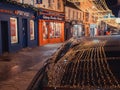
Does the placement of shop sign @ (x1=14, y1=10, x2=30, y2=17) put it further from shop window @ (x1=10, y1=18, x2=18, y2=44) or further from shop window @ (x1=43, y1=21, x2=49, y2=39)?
shop window @ (x1=43, y1=21, x2=49, y2=39)

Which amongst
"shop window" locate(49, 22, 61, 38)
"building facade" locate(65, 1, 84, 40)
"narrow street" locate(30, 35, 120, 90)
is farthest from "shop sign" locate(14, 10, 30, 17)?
"narrow street" locate(30, 35, 120, 90)

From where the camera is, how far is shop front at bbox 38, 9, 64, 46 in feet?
91.0

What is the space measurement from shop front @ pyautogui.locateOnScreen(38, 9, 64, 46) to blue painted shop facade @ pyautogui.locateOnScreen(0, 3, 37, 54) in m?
1.49

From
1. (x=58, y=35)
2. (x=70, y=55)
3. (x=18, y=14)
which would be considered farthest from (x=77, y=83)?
(x=58, y=35)

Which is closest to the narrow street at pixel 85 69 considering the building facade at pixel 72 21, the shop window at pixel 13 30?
the shop window at pixel 13 30

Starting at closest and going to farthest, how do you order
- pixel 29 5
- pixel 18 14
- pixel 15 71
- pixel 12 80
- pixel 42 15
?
pixel 12 80
pixel 15 71
pixel 18 14
pixel 29 5
pixel 42 15

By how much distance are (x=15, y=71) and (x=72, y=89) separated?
31.4 ft

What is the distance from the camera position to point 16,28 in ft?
71.9

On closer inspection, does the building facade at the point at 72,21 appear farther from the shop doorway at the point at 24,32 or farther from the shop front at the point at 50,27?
the shop doorway at the point at 24,32

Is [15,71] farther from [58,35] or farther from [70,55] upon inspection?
[58,35]

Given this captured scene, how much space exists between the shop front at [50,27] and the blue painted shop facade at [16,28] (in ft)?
4.89

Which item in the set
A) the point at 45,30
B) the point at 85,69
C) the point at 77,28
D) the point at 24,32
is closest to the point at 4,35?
the point at 24,32

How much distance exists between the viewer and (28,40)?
950 inches

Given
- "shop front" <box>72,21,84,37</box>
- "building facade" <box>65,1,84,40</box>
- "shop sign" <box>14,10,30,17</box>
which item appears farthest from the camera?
"shop front" <box>72,21,84,37</box>
